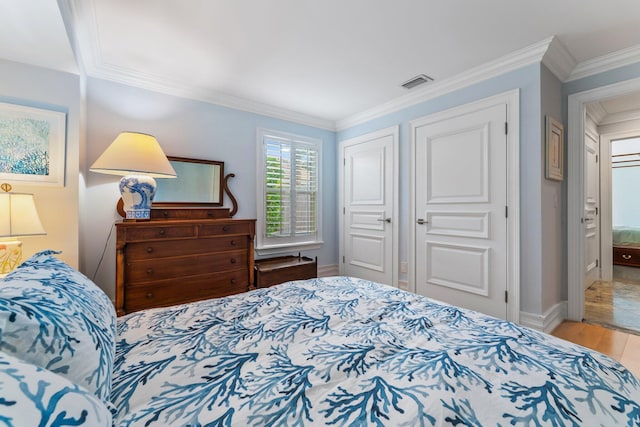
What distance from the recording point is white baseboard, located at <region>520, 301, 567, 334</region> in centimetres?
230

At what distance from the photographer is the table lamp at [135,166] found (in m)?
2.18

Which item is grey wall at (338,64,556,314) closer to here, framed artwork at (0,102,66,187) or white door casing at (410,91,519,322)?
white door casing at (410,91,519,322)

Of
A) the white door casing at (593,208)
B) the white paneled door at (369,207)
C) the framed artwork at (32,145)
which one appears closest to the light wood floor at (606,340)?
the white door casing at (593,208)

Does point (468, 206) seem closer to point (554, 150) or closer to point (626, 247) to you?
point (554, 150)

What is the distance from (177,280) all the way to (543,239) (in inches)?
122

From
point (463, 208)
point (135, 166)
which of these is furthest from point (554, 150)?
point (135, 166)

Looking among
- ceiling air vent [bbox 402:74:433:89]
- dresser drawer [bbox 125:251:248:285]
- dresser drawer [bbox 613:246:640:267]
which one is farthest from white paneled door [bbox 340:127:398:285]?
dresser drawer [bbox 613:246:640:267]

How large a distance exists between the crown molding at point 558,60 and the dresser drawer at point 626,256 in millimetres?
3444

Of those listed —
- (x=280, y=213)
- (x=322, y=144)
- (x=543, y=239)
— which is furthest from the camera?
(x=322, y=144)

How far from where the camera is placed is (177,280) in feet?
7.86

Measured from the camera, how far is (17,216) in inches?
62.9

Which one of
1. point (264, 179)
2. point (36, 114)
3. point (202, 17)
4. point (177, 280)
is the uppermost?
point (202, 17)

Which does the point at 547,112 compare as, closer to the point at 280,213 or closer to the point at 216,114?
the point at 280,213

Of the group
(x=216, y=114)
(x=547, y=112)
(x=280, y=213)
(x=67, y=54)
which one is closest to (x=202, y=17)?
(x=67, y=54)
